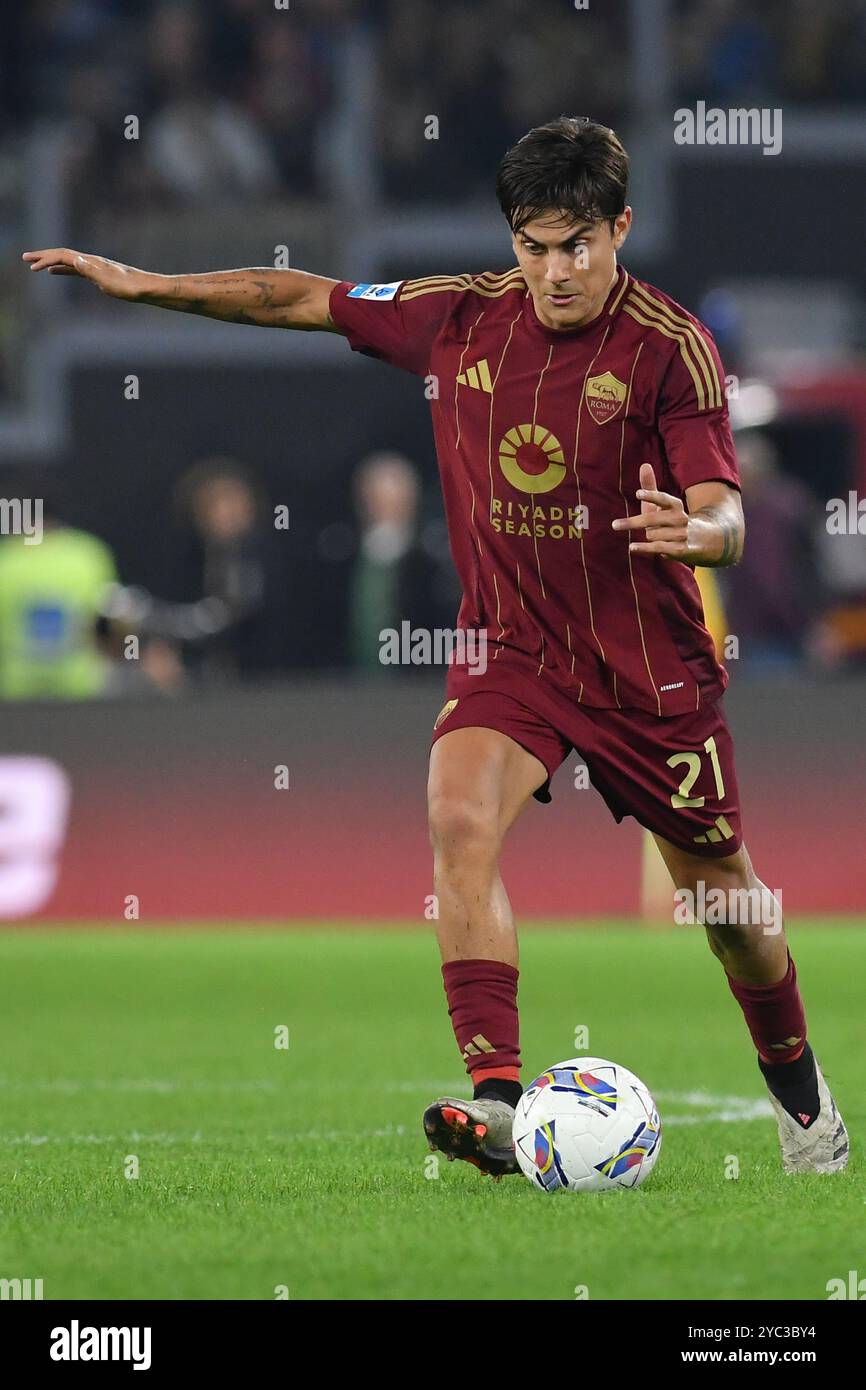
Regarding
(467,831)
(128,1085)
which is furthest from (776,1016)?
(128,1085)

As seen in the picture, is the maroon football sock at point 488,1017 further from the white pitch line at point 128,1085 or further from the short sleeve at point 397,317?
the white pitch line at point 128,1085

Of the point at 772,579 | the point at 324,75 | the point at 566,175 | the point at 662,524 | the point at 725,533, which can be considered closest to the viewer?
the point at 662,524

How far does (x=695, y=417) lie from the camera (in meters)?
5.51

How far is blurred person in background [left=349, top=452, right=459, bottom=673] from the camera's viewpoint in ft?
50.4

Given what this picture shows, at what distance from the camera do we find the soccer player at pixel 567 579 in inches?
217

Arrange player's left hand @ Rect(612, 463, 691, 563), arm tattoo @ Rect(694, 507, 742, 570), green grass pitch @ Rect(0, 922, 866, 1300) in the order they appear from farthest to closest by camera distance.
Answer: arm tattoo @ Rect(694, 507, 742, 570)
player's left hand @ Rect(612, 463, 691, 563)
green grass pitch @ Rect(0, 922, 866, 1300)

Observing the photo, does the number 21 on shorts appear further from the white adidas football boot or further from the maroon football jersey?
the white adidas football boot

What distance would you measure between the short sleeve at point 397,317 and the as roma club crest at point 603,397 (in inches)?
19.2

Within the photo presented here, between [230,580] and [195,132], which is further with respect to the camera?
[195,132]

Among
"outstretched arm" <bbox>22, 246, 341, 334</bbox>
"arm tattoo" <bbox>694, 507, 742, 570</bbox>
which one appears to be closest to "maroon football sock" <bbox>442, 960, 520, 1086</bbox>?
"arm tattoo" <bbox>694, 507, 742, 570</bbox>

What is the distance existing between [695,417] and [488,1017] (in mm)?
1438

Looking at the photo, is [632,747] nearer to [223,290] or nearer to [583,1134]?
[583,1134]

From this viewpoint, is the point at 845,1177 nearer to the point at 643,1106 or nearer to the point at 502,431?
the point at 643,1106

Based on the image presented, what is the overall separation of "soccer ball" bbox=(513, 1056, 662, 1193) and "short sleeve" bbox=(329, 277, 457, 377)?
69.8 inches
